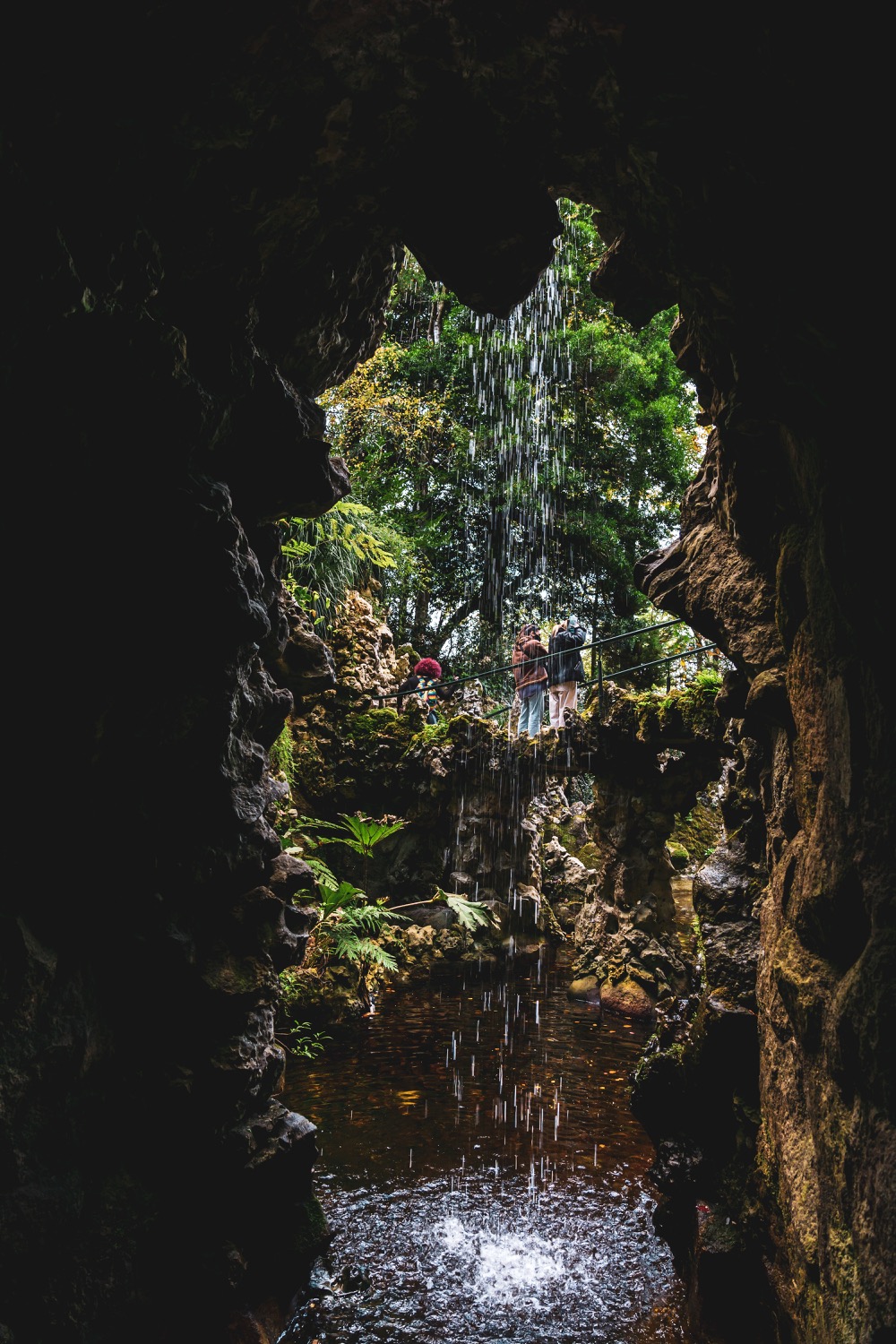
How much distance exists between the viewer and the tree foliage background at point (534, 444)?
695 inches

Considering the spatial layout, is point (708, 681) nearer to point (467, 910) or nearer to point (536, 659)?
point (536, 659)

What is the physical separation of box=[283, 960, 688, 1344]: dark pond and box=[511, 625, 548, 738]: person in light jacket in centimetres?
487

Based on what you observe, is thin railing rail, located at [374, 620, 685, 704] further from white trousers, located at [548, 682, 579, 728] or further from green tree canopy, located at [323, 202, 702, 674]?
green tree canopy, located at [323, 202, 702, 674]

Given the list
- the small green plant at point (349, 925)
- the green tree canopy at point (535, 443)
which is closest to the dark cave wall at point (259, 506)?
the small green plant at point (349, 925)

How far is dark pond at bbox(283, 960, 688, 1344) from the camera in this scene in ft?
13.6

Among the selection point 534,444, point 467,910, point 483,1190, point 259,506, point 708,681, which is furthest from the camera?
point 534,444

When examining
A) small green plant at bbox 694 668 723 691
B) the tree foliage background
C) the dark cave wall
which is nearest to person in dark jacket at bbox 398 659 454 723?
the tree foliage background

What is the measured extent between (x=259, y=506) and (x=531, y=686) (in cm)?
845

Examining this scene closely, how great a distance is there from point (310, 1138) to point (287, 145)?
5.45 metres

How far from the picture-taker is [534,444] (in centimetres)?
1844

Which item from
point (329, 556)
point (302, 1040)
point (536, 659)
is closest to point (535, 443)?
point (329, 556)

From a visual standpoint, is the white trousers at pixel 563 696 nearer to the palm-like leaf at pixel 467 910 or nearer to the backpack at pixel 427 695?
the backpack at pixel 427 695

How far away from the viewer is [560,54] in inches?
147

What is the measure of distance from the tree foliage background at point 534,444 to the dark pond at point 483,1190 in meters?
10.6
